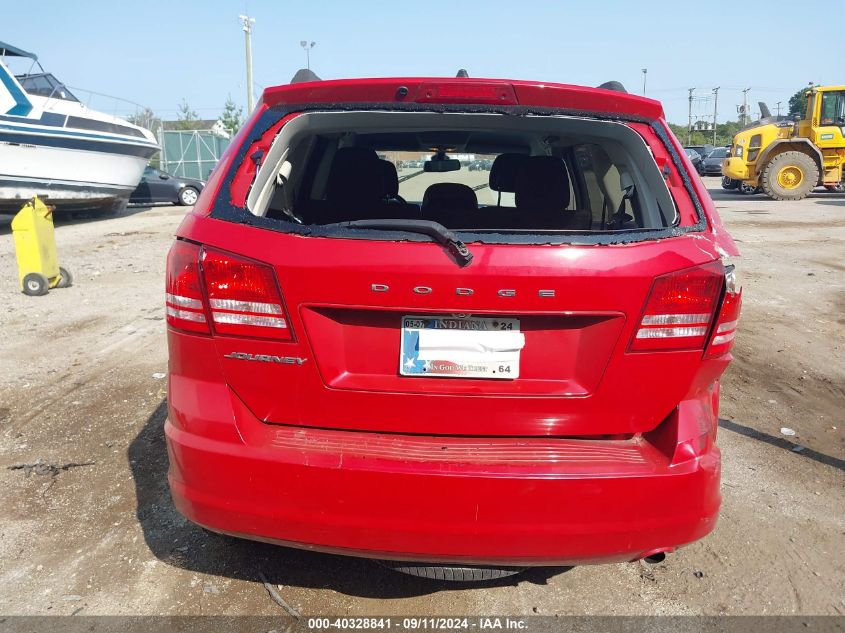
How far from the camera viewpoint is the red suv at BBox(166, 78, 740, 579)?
6.41 feet

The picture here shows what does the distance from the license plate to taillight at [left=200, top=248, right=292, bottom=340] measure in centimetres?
36

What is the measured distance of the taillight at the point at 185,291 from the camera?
6.75ft

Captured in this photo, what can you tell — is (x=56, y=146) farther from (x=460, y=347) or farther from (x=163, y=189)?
(x=460, y=347)

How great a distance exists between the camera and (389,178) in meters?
3.52

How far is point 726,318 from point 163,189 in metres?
21.7

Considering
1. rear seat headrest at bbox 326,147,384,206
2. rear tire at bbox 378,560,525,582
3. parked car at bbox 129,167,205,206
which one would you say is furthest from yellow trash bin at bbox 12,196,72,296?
parked car at bbox 129,167,205,206

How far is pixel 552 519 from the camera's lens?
1970 millimetres

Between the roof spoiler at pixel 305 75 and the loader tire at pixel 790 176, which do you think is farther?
the loader tire at pixel 790 176

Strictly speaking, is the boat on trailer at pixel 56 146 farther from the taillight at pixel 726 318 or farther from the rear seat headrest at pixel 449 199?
the taillight at pixel 726 318

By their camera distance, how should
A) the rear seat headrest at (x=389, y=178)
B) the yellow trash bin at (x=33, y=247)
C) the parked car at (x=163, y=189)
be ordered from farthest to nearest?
the parked car at (x=163, y=189), the yellow trash bin at (x=33, y=247), the rear seat headrest at (x=389, y=178)

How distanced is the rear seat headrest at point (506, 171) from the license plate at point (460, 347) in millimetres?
1219

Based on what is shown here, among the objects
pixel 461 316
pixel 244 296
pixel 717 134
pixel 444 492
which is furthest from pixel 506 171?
pixel 717 134

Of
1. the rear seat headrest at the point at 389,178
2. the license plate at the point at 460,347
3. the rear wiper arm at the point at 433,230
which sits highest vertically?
the rear seat headrest at the point at 389,178

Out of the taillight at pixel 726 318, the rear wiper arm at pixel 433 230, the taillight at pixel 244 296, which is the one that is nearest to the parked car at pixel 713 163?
the taillight at pixel 726 318
